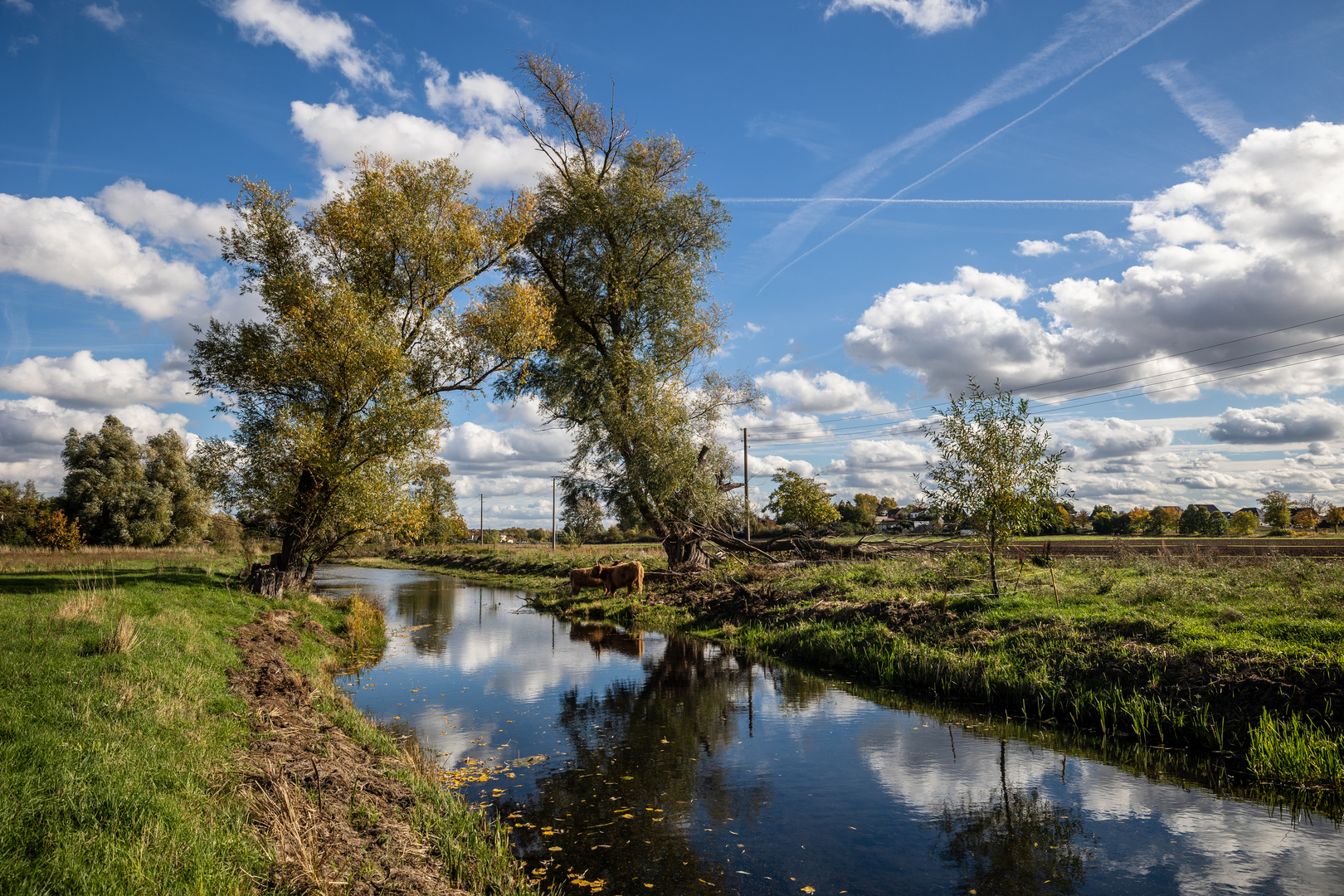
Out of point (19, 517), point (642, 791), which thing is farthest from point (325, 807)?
point (19, 517)

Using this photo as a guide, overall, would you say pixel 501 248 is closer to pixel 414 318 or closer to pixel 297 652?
pixel 414 318

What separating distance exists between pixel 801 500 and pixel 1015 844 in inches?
1712

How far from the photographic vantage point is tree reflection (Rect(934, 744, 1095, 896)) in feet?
19.7

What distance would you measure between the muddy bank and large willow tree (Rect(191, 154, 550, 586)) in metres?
9.09

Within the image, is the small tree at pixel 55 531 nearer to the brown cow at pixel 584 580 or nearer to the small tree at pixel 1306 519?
the brown cow at pixel 584 580

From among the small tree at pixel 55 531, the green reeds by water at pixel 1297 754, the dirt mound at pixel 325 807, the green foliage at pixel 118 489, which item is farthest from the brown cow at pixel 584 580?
the small tree at pixel 55 531

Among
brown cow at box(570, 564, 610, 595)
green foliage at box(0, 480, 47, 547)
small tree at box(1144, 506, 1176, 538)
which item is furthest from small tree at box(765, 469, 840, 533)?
green foliage at box(0, 480, 47, 547)

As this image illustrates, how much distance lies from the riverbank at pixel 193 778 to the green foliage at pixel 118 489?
4037 cm

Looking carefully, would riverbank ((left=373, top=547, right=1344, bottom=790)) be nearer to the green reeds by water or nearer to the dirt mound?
the green reeds by water

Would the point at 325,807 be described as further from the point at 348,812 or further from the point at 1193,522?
the point at 1193,522

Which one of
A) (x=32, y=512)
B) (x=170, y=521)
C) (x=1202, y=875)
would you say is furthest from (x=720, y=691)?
(x=32, y=512)

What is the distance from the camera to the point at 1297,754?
8.06 metres

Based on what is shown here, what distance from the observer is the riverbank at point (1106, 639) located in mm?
8984

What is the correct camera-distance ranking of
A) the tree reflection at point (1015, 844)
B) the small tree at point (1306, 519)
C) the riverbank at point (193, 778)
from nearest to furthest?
1. the riverbank at point (193, 778)
2. the tree reflection at point (1015, 844)
3. the small tree at point (1306, 519)
